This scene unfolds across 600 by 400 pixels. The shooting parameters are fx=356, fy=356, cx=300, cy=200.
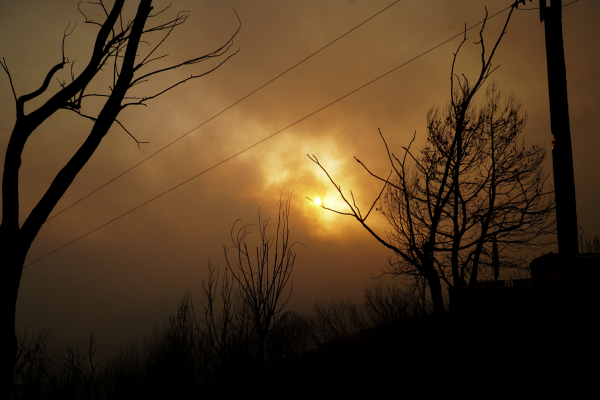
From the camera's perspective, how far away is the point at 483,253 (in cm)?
1185

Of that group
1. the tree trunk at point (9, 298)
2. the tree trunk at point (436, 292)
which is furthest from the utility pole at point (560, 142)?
the tree trunk at point (9, 298)

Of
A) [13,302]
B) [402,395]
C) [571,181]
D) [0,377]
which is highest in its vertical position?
[571,181]

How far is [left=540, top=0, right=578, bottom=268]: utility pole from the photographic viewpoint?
4.61 metres

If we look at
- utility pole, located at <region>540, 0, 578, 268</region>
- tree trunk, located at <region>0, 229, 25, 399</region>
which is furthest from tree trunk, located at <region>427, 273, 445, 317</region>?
tree trunk, located at <region>0, 229, 25, 399</region>

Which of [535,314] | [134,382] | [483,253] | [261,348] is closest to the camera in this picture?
[535,314]

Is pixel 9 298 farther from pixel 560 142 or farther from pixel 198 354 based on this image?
pixel 198 354

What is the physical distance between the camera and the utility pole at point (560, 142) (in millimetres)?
4605

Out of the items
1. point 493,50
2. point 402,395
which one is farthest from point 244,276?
point 493,50

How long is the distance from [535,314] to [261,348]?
3.98 metres

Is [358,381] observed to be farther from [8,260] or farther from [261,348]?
[8,260]

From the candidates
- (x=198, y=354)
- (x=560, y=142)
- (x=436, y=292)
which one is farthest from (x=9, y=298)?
(x=198, y=354)

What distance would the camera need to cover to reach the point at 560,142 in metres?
4.88

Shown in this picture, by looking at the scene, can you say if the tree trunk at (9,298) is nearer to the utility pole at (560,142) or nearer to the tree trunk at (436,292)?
the tree trunk at (436,292)

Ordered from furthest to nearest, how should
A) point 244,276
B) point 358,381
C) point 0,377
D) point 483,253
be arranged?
point 483,253 < point 244,276 < point 358,381 < point 0,377
